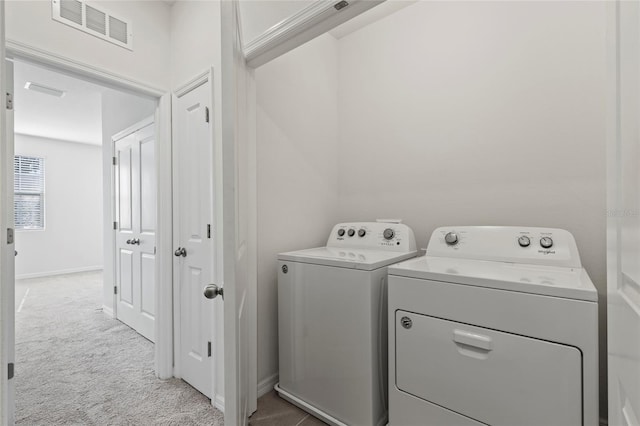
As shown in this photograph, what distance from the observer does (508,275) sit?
1165 millimetres

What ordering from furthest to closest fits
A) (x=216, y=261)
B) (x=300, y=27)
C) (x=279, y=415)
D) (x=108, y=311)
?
1. (x=108, y=311)
2. (x=216, y=261)
3. (x=279, y=415)
4. (x=300, y=27)

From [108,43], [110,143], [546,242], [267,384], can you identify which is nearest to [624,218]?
[546,242]

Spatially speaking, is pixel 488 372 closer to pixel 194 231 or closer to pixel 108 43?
pixel 194 231

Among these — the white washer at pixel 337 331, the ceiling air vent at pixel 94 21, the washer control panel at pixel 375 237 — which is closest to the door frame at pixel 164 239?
the ceiling air vent at pixel 94 21

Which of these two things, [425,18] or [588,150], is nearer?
[588,150]

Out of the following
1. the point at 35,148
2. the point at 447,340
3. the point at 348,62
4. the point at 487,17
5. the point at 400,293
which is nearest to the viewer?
the point at 447,340

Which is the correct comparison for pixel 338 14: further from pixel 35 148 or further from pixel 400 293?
pixel 35 148

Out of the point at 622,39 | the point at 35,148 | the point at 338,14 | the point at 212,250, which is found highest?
the point at 35,148

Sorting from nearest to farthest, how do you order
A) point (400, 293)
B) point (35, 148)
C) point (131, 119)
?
point (400, 293)
point (131, 119)
point (35, 148)

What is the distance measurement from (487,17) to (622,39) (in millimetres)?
1666

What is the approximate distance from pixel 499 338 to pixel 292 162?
1554mm

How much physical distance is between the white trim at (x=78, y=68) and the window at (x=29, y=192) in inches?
199

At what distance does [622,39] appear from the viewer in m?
0.50

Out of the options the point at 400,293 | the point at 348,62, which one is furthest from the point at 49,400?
the point at 348,62
